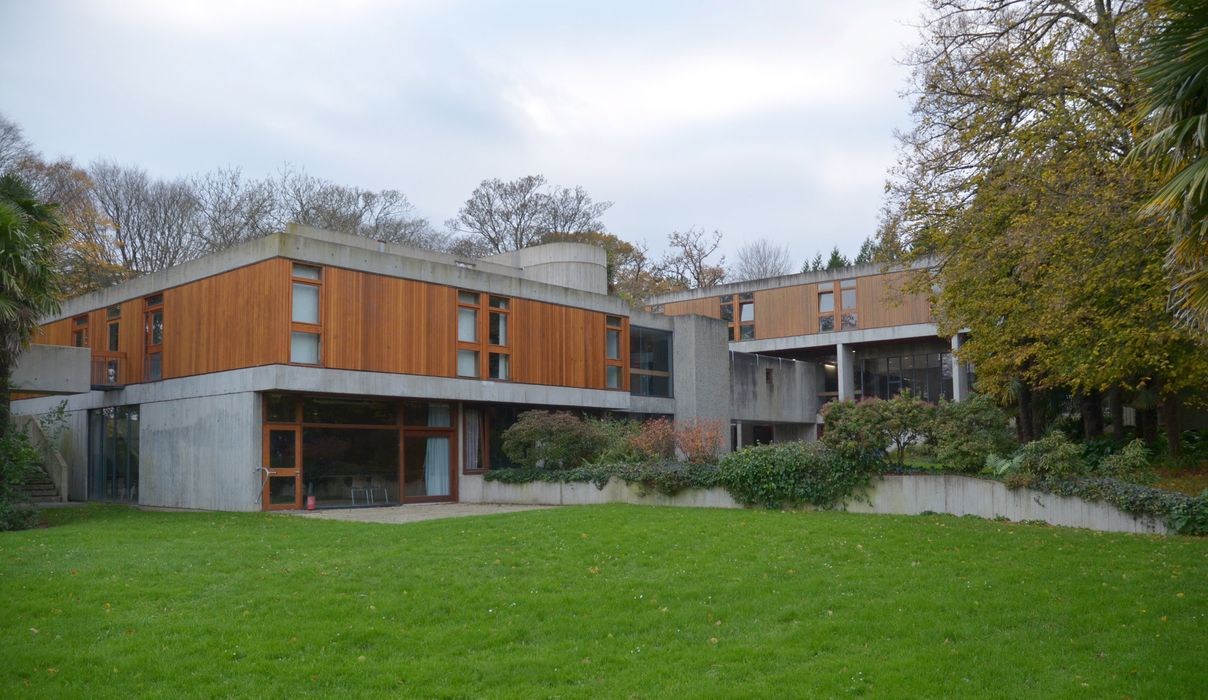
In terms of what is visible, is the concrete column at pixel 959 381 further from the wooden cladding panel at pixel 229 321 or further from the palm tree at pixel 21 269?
the palm tree at pixel 21 269

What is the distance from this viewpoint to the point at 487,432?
27.4 m

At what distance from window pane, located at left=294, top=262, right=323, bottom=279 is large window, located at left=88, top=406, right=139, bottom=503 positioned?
7.76 m

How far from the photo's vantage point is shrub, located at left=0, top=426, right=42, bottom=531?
18250 millimetres

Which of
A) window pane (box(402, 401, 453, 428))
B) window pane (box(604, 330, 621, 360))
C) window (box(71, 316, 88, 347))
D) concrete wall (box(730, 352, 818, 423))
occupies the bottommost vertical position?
window pane (box(402, 401, 453, 428))

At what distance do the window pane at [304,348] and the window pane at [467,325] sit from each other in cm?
421

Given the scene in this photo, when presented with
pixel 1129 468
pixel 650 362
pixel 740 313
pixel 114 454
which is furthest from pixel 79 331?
pixel 1129 468

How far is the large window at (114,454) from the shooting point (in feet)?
87.1

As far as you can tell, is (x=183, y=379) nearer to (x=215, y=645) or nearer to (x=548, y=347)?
(x=548, y=347)

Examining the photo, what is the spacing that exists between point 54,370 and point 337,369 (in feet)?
26.1

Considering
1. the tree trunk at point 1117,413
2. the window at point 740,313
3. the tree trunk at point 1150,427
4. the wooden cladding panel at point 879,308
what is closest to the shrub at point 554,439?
the tree trunk at point 1117,413

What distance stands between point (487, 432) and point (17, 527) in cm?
1207

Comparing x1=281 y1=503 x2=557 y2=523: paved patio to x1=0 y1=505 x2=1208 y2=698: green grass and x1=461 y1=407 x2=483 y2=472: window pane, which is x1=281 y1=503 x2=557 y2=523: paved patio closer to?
x1=461 y1=407 x2=483 y2=472: window pane

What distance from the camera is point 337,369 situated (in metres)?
22.7

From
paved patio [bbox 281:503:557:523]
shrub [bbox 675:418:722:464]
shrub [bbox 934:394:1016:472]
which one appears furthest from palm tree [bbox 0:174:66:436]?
shrub [bbox 934:394:1016:472]
